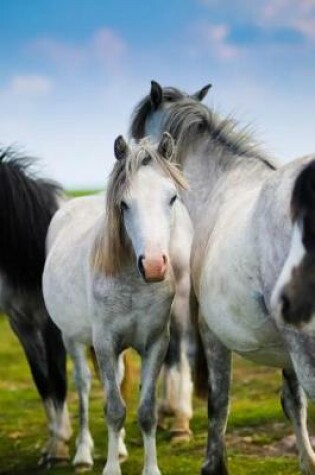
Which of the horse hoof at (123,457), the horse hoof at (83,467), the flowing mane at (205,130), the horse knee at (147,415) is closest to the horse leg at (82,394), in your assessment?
the horse hoof at (83,467)

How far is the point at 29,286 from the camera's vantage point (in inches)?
361

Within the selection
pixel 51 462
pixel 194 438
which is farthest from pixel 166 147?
pixel 194 438

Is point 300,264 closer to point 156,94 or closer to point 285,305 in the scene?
point 285,305

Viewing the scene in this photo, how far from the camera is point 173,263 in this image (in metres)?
7.39

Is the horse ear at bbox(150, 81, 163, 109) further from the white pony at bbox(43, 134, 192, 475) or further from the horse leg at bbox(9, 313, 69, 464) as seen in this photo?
the horse leg at bbox(9, 313, 69, 464)

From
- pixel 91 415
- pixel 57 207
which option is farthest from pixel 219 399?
pixel 91 415

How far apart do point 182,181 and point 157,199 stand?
0.45m

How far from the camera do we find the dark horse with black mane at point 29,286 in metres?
9.03

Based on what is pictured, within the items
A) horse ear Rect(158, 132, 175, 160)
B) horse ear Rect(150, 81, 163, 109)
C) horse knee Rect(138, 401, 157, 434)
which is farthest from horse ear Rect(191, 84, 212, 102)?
horse knee Rect(138, 401, 157, 434)

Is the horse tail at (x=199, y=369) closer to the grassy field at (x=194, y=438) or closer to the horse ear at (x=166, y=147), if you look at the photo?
the grassy field at (x=194, y=438)

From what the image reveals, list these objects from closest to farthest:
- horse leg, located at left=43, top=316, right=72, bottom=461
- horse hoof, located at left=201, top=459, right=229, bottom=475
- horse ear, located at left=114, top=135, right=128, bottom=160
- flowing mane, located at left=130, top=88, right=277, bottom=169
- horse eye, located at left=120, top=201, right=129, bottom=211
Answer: horse eye, located at left=120, top=201, right=129, bottom=211, horse ear, located at left=114, top=135, right=128, bottom=160, horse hoof, located at left=201, top=459, right=229, bottom=475, flowing mane, located at left=130, top=88, right=277, bottom=169, horse leg, located at left=43, top=316, right=72, bottom=461

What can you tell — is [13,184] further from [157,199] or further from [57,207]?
[157,199]

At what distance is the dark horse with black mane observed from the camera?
9031mm

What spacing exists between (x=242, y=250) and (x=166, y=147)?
1380 mm
